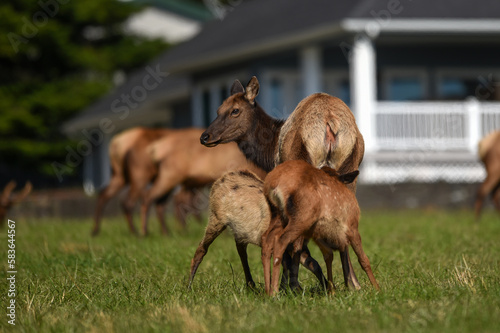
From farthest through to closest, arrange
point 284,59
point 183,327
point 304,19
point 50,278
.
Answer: point 284,59, point 304,19, point 50,278, point 183,327

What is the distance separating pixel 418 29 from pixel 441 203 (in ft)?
13.4

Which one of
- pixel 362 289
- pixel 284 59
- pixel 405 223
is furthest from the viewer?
pixel 284 59

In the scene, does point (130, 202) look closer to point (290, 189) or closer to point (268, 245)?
point (268, 245)

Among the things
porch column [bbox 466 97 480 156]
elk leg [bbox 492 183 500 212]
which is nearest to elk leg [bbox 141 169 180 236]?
elk leg [bbox 492 183 500 212]

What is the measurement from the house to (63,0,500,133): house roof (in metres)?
0.03

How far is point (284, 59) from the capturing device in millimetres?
23906

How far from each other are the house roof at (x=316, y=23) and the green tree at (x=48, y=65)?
151 inches

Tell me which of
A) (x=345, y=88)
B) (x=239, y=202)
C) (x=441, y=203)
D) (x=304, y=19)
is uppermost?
(x=304, y=19)

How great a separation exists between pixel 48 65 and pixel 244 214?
24.5 m

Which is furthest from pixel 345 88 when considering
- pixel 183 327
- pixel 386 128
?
pixel 183 327

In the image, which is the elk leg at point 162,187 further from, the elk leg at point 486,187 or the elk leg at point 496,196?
the elk leg at point 496,196

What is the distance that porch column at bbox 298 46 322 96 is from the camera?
70.2 feet

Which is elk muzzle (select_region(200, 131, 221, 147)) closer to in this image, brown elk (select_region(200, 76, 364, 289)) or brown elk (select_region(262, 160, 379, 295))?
brown elk (select_region(200, 76, 364, 289))

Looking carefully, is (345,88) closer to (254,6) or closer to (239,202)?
(254,6)
